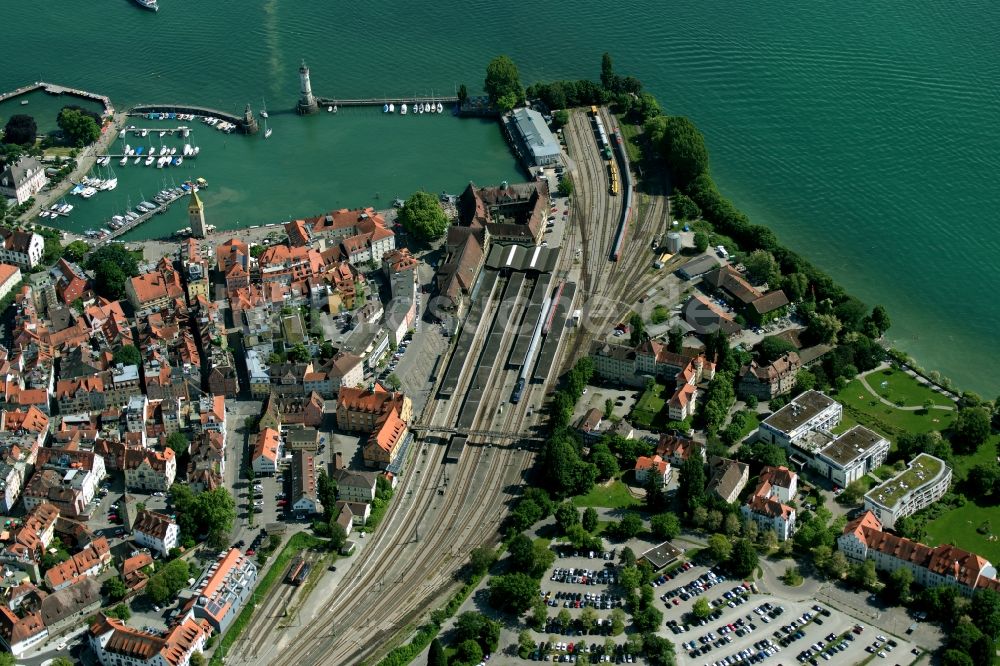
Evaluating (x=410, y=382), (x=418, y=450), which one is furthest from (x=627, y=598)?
(x=410, y=382)

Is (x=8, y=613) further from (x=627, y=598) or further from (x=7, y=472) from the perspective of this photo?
(x=627, y=598)

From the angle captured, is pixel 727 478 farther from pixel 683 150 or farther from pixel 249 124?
pixel 249 124

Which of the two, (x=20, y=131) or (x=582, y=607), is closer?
(x=582, y=607)

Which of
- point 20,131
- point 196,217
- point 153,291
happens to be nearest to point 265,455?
point 153,291

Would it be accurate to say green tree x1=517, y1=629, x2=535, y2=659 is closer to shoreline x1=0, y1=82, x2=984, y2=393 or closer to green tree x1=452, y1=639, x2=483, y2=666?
green tree x1=452, y1=639, x2=483, y2=666

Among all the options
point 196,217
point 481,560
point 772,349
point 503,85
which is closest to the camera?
point 481,560

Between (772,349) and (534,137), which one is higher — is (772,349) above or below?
below

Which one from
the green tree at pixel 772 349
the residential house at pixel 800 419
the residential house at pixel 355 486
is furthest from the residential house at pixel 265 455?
the green tree at pixel 772 349
